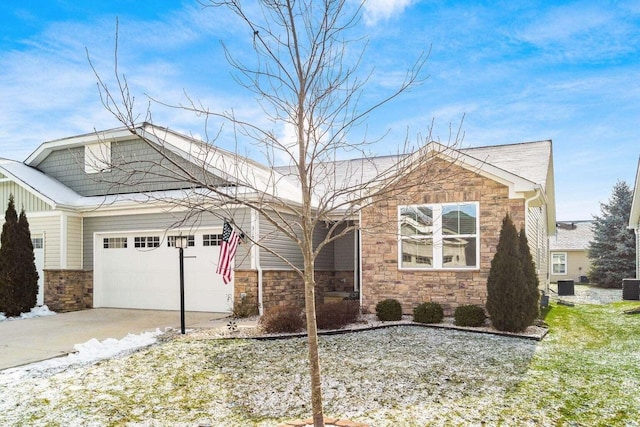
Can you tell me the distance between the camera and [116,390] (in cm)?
616

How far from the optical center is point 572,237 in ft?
107

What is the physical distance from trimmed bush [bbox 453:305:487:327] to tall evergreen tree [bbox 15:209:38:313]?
37.3 ft

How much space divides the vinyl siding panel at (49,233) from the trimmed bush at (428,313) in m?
10.3

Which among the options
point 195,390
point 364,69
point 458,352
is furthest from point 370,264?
point 364,69

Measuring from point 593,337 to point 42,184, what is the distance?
1527 centimetres

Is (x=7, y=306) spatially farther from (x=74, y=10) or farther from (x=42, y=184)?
(x=74, y=10)

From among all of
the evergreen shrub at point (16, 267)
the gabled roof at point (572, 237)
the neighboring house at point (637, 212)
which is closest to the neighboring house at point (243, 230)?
the evergreen shrub at point (16, 267)

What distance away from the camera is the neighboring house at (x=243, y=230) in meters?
11.0

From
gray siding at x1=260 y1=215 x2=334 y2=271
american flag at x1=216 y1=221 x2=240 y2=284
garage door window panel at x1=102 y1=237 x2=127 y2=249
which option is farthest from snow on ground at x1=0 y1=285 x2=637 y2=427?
garage door window panel at x1=102 y1=237 x2=127 y2=249

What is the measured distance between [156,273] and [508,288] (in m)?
9.21

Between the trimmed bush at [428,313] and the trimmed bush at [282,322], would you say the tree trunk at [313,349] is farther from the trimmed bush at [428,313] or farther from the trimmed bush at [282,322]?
the trimmed bush at [428,313]

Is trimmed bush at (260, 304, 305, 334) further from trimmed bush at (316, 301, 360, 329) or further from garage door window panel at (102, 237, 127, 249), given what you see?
garage door window panel at (102, 237, 127, 249)

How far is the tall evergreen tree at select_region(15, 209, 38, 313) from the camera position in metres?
13.4

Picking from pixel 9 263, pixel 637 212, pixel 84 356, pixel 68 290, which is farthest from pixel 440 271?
pixel 637 212
